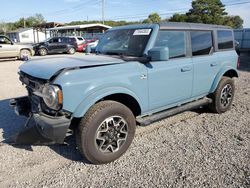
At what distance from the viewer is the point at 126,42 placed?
4.38 meters

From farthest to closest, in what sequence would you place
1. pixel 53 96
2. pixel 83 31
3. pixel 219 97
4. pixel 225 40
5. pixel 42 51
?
pixel 83 31, pixel 42 51, pixel 225 40, pixel 219 97, pixel 53 96

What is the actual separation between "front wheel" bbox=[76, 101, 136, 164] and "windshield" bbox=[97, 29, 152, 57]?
1.08m

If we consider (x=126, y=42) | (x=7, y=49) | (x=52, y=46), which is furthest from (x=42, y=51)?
(x=126, y=42)

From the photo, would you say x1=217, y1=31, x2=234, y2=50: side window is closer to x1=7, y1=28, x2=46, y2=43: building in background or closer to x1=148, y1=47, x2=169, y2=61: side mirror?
x1=148, y1=47, x2=169, y2=61: side mirror

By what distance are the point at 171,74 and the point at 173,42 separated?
598 millimetres

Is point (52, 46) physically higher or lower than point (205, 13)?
lower

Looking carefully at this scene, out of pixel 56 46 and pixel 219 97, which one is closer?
pixel 219 97

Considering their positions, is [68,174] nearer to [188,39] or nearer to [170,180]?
[170,180]

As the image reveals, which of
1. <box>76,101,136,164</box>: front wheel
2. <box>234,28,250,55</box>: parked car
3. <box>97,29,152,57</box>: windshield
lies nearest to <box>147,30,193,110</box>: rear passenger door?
<box>97,29,152,57</box>: windshield

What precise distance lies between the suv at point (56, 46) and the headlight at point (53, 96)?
19.0 m

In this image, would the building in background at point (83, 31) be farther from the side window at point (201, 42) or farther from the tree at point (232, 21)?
the side window at point (201, 42)

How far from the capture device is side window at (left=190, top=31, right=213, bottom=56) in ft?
15.5

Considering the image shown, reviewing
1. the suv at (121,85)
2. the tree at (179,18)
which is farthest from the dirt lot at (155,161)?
the tree at (179,18)

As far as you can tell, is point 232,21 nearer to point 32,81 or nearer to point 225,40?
point 225,40
